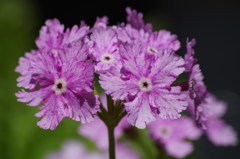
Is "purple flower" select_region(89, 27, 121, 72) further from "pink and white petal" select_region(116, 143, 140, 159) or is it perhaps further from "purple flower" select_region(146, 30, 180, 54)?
"pink and white petal" select_region(116, 143, 140, 159)

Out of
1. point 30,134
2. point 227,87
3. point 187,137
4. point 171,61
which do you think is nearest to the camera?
point 171,61

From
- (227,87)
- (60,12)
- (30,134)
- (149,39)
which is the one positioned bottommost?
(149,39)

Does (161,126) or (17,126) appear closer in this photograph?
(161,126)

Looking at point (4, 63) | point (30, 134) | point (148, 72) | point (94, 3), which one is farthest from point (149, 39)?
point (94, 3)

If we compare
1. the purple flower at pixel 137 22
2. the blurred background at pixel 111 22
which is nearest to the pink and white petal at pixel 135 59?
the purple flower at pixel 137 22

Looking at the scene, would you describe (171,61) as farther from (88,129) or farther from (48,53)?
(88,129)

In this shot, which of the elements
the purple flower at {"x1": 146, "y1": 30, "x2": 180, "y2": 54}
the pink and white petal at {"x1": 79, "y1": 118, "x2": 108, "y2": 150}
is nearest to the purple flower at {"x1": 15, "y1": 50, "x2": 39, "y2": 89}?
the purple flower at {"x1": 146, "y1": 30, "x2": 180, "y2": 54}
